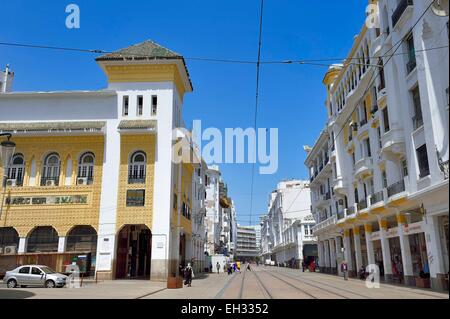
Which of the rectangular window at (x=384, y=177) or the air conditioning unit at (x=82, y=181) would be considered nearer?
the rectangular window at (x=384, y=177)

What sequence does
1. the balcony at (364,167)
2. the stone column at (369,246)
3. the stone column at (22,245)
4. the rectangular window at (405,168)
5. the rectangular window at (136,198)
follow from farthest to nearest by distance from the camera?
the stone column at (369,246) → the balcony at (364,167) → the rectangular window at (136,198) → the stone column at (22,245) → the rectangular window at (405,168)

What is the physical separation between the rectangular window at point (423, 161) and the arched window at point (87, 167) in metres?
21.8

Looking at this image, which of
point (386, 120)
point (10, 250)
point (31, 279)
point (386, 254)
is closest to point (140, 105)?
point (10, 250)

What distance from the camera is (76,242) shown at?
2961 centimetres

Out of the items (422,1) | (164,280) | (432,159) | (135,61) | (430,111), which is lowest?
(164,280)

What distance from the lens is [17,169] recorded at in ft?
101

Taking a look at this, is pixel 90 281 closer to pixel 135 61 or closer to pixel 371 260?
pixel 135 61

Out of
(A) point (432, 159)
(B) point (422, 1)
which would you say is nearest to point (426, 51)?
(B) point (422, 1)

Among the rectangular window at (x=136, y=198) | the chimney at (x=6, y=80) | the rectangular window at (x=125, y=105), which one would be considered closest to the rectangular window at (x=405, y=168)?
the rectangular window at (x=136, y=198)

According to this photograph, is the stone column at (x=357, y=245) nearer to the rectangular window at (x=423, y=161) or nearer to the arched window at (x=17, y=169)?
the rectangular window at (x=423, y=161)

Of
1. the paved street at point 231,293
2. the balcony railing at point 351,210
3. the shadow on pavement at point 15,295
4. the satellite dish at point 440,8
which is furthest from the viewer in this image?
the balcony railing at point 351,210

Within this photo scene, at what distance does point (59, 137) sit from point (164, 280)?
1310 centimetres

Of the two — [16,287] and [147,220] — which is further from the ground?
[147,220]

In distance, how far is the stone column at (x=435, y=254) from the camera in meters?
19.1
